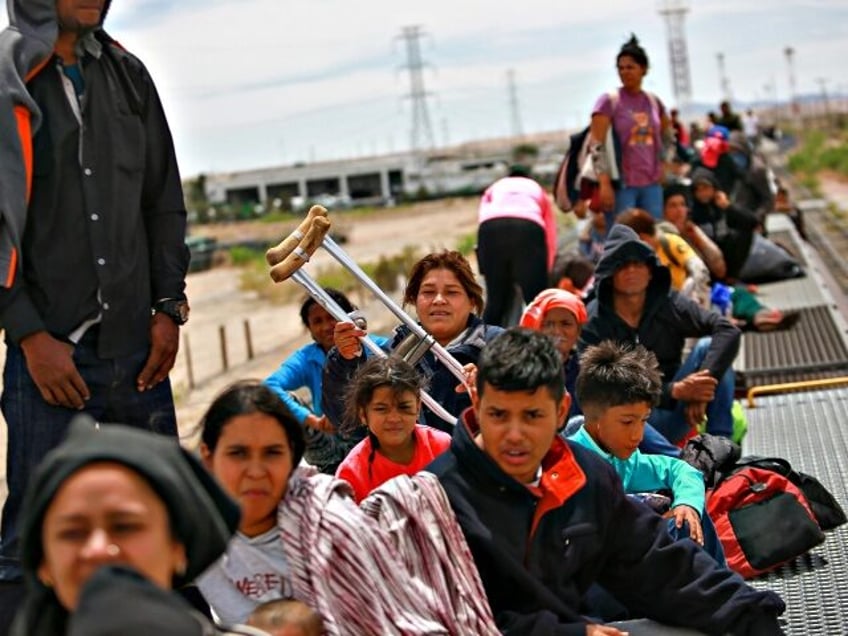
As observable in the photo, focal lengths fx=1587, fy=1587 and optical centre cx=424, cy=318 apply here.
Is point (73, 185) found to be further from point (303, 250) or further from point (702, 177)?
point (702, 177)

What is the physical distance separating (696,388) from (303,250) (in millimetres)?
2481

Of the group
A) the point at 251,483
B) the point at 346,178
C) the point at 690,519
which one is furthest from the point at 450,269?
the point at 346,178

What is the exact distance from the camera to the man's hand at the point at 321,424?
21.2 ft

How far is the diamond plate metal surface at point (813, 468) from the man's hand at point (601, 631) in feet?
4.15

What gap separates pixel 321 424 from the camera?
6527 millimetres

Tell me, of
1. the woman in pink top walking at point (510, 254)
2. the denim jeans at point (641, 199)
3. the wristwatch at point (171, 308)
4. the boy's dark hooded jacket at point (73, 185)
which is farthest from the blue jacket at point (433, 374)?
the denim jeans at point (641, 199)

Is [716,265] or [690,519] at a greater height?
[716,265]

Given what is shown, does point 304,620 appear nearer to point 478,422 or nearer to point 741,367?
point 478,422

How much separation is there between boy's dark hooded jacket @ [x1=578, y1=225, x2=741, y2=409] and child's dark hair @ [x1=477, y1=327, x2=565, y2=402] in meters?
3.50

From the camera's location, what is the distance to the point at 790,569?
19.2 ft

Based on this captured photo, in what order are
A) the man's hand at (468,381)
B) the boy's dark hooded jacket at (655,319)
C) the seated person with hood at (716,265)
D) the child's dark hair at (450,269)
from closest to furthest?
the man's hand at (468,381) < the child's dark hair at (450,269) < the boy's dark hooded jacket at (655,319) < the seated person with hood at (716,265)

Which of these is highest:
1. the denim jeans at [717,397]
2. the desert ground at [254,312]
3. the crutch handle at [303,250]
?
the crutch handle at [303,250]

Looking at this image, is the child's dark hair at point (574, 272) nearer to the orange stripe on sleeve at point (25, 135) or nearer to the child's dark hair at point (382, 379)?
the child's dark hair at point (382, 379)

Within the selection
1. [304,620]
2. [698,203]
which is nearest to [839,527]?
[304,620]
